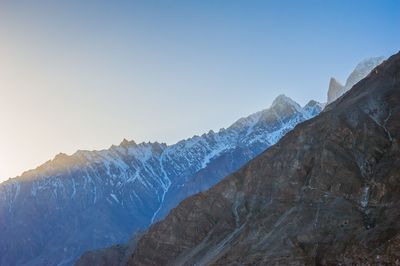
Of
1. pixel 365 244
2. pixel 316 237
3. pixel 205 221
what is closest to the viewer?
pixel 365 244

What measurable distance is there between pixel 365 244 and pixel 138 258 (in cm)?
7974

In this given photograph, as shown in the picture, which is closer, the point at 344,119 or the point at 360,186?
the point at 360,186

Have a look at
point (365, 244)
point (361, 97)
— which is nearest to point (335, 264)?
point (365, 244)

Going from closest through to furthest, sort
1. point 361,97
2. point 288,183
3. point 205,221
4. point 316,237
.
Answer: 1. point 316,237
2. point 288,183
3. point 361,97
4. point 205,221

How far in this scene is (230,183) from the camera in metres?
155

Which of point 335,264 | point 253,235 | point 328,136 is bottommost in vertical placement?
point 335,264

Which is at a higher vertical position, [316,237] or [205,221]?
[205,221]

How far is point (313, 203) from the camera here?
11725 centimetres

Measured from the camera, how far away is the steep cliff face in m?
101

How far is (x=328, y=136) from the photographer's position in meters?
134

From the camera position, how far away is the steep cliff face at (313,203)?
330 feet

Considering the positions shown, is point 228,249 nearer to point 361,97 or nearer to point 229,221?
point 229,221

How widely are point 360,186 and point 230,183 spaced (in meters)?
46.3

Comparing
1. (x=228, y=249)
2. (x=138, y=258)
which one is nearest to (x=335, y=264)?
(x=228, y=249)
